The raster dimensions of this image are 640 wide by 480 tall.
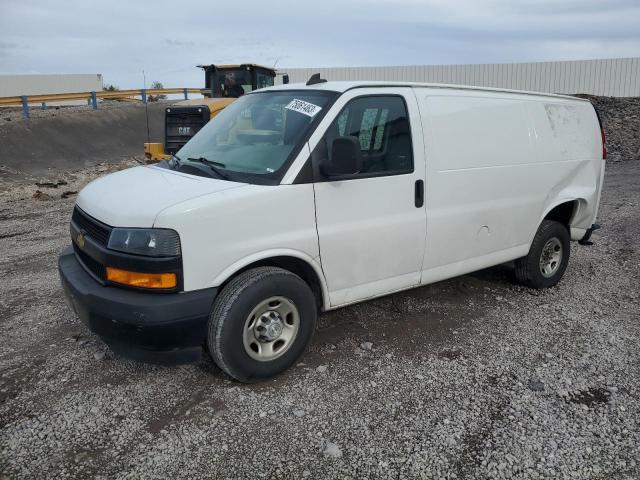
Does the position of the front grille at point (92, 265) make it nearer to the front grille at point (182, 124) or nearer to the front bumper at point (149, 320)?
the front bumper at point (149, 320)

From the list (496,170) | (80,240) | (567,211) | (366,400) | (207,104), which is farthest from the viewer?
(207,104)

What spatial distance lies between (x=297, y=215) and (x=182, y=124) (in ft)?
32.3

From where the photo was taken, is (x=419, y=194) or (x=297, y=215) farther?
(x=419, y=194)

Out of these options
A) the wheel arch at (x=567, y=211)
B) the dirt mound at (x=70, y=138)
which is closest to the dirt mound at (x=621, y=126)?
the wheel arch at (x=567, y=211)

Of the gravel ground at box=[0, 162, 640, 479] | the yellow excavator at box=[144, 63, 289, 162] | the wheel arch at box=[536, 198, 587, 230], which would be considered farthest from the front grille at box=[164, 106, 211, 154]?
the wheel arch at box=[536, 198, 587, 230]

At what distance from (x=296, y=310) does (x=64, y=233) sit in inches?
230

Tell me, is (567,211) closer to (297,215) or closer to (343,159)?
(343,159)

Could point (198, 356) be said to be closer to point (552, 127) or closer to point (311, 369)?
point (311, 369)

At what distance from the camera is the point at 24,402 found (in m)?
3.49

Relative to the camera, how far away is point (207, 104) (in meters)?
12.5

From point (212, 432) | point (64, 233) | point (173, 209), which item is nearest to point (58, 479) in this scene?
point (212, 432)

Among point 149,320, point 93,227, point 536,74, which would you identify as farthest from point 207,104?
point 536,74

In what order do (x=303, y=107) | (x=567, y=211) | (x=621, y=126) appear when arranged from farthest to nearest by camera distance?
1. (x=621, y=126)
2. (x=567, y=211)
3. (x=303, y=107)

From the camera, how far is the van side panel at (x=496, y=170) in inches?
171
